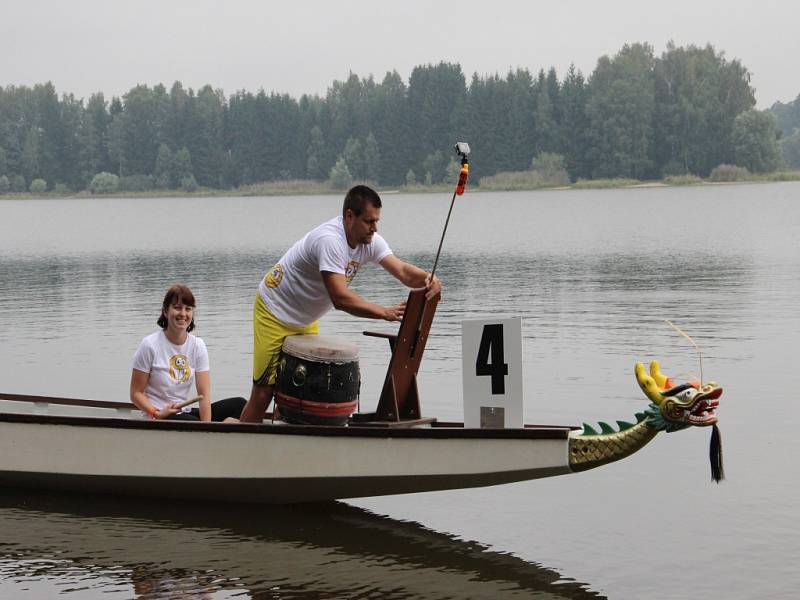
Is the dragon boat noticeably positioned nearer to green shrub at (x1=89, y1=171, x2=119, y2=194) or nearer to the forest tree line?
the forest tree line

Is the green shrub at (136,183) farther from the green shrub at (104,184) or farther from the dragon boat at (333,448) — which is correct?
the dragon boat at (333,448)

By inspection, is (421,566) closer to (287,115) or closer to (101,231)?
(101,231)

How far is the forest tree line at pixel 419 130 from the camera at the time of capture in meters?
153

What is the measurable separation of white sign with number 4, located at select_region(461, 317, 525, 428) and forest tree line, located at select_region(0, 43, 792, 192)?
141639mm

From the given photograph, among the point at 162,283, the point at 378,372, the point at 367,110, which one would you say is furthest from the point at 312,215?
the point at 367,110

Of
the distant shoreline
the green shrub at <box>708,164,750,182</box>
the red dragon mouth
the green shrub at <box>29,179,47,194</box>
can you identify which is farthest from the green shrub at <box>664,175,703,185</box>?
the red dragon mouth

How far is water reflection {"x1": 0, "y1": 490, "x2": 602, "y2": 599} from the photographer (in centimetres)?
809

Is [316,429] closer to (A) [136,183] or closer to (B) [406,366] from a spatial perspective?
(B) [406,366]

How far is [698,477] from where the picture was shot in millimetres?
10609

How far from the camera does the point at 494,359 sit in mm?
8539

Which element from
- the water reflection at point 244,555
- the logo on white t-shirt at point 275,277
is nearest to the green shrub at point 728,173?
the water reflection at point 244,555

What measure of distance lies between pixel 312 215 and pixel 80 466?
80.2 m

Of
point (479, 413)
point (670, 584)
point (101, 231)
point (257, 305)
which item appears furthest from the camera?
point (101, 231)

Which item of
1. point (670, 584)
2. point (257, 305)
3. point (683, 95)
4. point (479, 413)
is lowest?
point (670, 584)
